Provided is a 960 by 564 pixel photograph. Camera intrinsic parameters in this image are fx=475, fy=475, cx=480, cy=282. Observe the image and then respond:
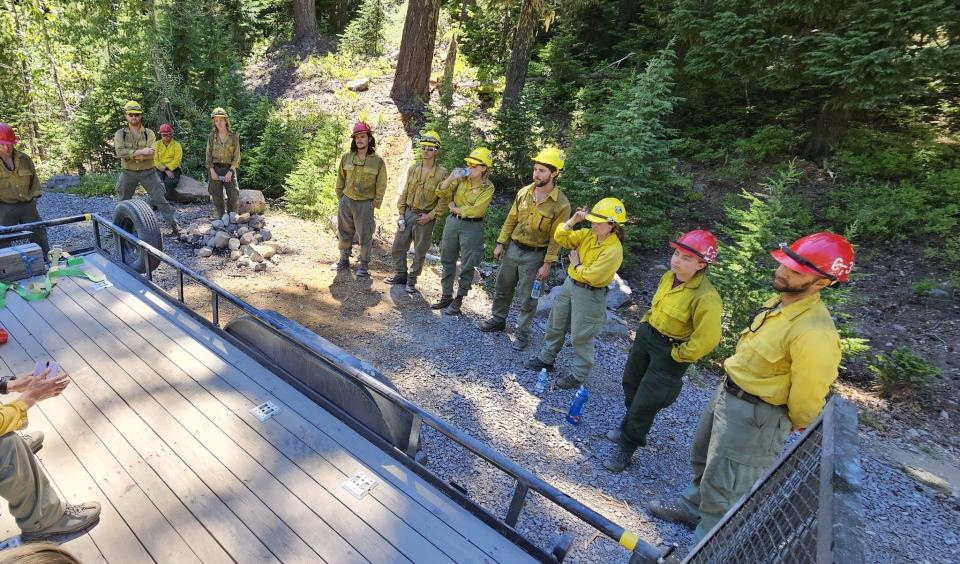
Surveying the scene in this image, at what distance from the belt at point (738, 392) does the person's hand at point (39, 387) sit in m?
4.14

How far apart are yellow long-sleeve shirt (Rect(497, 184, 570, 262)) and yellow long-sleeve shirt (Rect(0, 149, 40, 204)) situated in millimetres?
6609

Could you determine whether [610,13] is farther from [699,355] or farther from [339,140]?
[699,355]

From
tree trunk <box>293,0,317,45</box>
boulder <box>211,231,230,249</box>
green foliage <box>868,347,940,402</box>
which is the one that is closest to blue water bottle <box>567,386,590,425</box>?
green foliage <box>868,347,940,402</box>

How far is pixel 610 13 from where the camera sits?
50.9ft

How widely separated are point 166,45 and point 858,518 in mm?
19137

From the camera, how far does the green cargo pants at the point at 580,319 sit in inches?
204

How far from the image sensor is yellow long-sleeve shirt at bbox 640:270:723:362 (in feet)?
12.8

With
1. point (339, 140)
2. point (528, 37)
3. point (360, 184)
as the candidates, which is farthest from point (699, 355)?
point (339, 140)

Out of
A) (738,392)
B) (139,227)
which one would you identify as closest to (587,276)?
(738,392)

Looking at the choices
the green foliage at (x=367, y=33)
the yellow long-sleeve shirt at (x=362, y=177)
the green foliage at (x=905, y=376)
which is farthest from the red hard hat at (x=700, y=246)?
the green foliage at (x=367, y=33)

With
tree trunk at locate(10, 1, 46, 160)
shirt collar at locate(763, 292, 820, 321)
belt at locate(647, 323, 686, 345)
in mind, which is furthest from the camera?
tree trunk at locate(10, 1, 46, 160)

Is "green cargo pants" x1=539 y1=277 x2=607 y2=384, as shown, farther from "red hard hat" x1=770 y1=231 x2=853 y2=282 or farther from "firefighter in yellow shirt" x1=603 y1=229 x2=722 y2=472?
"red hard hat" x1=770 y1=231 x2=853 y2=282

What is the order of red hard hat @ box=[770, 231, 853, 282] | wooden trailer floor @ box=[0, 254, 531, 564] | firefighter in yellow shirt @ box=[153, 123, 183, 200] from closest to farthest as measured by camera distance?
wooden trailer floor @ box=[0, 254, 531, 564]
red hard hat @ box=[770, 231, 853, 282]
firefighter in yellow shirt @ box=[153, 123, 183, 200]

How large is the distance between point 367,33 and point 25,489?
19660 millimetres
